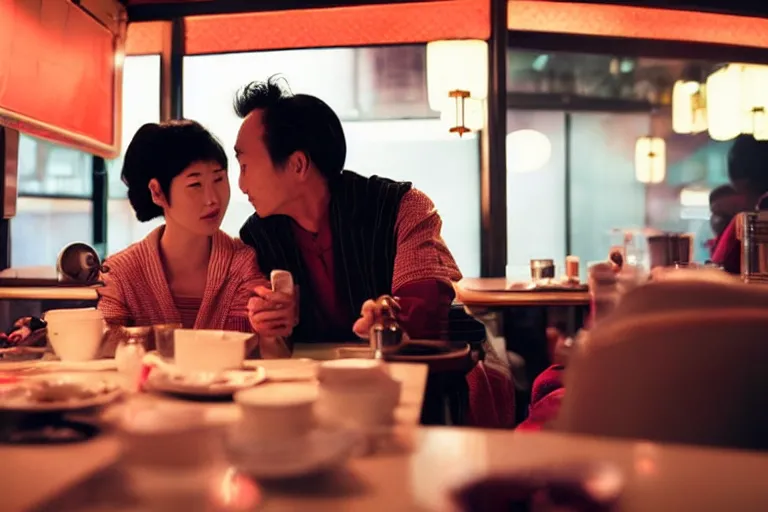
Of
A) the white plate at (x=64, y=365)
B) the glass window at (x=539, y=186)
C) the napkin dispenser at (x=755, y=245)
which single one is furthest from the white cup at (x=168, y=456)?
the glass window at (x=539, y=186)

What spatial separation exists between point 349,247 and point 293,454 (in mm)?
1496

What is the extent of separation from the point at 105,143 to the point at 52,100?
2.07 ft

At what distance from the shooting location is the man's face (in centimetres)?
220

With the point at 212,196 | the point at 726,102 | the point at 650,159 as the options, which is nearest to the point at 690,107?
the point at 726,102

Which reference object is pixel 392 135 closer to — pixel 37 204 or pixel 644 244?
pixel 37 204

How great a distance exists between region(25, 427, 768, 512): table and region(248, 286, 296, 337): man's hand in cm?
95

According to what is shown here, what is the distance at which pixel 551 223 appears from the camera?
688 cm

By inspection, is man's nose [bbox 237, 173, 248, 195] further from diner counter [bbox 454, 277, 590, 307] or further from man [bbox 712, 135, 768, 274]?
man [bbox 712, 135, 768, 274]

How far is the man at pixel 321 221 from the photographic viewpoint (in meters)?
2.19

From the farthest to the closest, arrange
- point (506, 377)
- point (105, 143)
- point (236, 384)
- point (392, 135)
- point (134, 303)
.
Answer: point (392, 135)
point (105, 143)
point (506, 377)
point (134, 303)
point (236, 384)

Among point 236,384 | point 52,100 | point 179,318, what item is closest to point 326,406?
point 236,384

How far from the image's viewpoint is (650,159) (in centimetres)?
668

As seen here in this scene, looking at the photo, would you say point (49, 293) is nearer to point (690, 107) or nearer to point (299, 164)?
point (299, 164)

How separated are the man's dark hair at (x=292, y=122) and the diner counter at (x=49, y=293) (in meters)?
1.51
